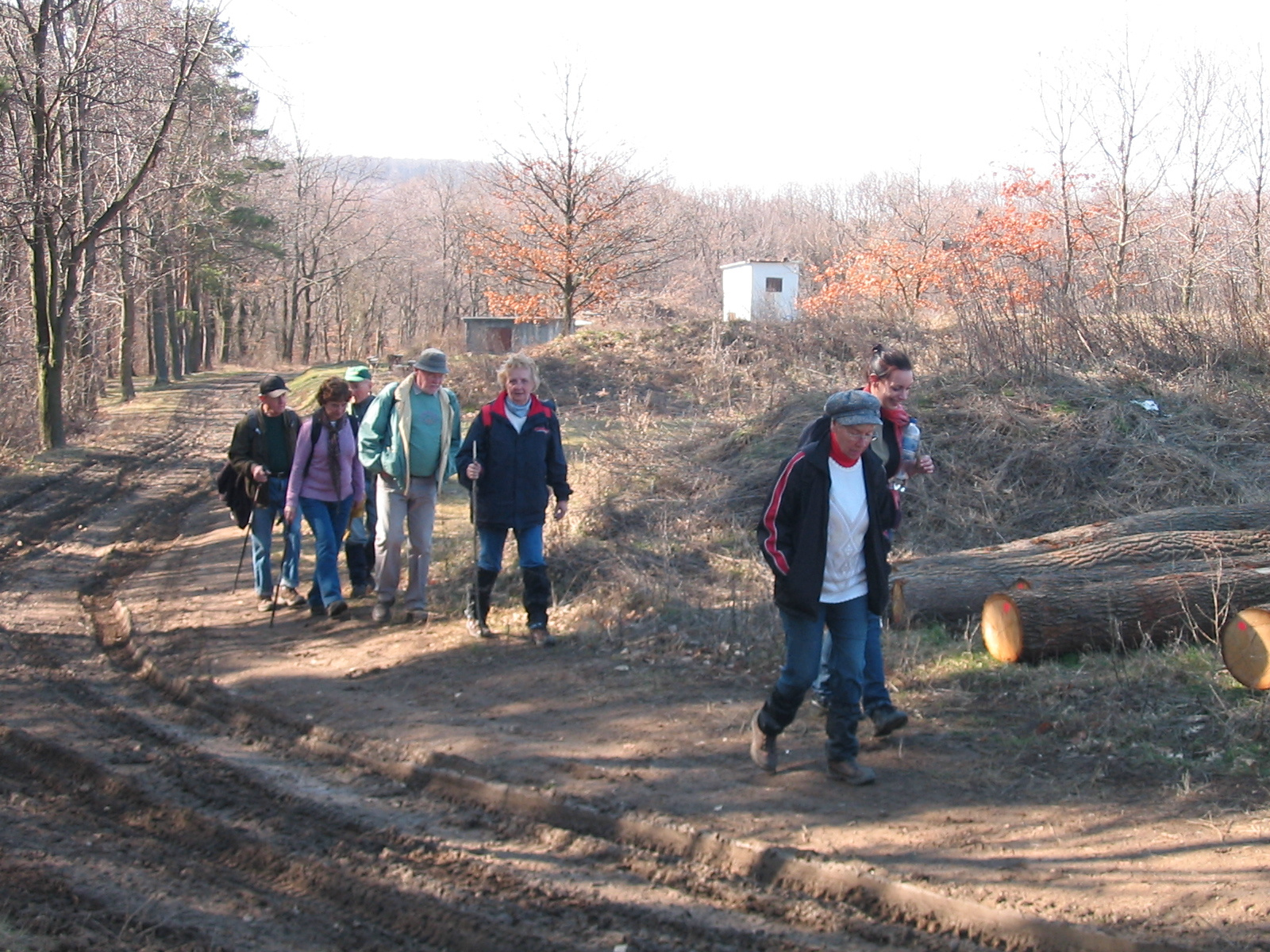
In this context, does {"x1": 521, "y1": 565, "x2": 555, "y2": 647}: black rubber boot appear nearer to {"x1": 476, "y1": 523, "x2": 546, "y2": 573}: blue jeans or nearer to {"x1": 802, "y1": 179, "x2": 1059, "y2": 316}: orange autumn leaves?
{"x1": 476, "y1": 523, "x2": 546, "y2": 573}: blue jeans

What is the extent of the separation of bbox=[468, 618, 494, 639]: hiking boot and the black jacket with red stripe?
3.48 metres

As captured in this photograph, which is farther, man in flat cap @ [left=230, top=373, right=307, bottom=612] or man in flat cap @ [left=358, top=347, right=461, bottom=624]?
man in flat cap @ [left=230, top=373, right=307, bottom=612]

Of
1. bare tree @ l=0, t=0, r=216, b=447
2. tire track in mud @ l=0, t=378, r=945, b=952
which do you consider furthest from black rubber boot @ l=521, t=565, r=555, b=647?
bare tree @ l=0, t=0, r=216, b=447

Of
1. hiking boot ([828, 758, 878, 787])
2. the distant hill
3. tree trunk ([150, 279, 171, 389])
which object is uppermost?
the distant hill

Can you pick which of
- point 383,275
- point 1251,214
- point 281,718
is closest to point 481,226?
point 1251,214

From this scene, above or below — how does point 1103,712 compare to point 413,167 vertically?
below

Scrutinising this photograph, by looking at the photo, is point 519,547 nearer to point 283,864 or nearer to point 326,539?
point 326,539

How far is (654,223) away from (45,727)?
32.1m

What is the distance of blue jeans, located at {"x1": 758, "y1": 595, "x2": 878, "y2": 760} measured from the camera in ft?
17.6

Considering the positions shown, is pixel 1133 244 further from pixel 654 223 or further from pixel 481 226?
pixel 481 226

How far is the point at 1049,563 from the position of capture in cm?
791

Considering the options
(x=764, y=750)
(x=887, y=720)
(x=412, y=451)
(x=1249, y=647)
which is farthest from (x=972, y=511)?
(x=764, y=750)

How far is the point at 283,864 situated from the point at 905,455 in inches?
147

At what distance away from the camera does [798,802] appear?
534 cm
